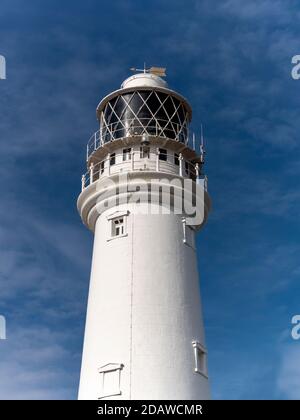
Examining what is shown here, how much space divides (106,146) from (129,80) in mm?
2696

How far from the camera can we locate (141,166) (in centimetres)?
2389

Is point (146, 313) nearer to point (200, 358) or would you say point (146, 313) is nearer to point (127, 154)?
point (200, 358)

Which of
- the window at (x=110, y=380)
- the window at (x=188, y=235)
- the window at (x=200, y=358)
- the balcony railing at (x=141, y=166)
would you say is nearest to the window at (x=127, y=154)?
the balcony railing at (x=141, y=166)

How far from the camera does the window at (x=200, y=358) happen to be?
21828 mm

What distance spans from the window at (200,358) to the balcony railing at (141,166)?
540 cm

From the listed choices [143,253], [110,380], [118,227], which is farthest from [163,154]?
[110,380]

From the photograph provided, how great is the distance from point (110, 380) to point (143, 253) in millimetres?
3939

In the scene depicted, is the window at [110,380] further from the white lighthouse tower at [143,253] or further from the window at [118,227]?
the window at [118,227]

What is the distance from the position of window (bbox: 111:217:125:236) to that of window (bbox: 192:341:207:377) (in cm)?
413

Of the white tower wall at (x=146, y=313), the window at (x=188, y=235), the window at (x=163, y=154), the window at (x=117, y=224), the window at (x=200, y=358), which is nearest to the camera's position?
the white tower wall at (x=146, y=313)
